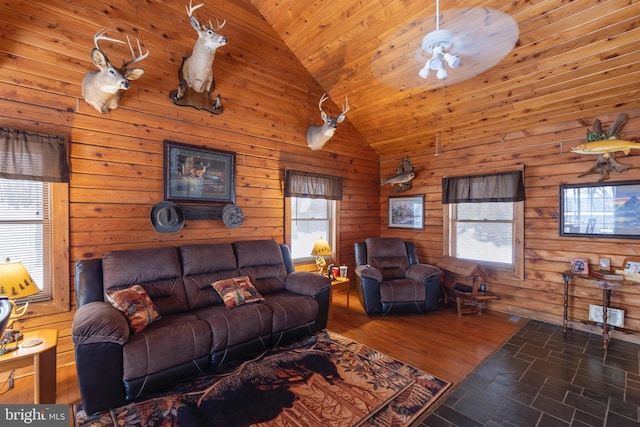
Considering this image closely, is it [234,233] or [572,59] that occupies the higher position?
[572,59]

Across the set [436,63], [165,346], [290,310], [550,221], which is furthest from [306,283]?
[550,221]

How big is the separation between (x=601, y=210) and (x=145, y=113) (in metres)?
5.24

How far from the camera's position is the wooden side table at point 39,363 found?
1876 mm

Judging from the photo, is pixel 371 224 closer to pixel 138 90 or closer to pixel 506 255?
pixel 506 255

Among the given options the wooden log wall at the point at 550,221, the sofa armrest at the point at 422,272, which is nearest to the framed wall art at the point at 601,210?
the wooden log wall at the point at 550,221

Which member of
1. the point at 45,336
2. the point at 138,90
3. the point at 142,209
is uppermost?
the point at 138,90

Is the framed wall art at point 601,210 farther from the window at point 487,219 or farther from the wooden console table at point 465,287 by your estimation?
the wooden console table at point 465,287

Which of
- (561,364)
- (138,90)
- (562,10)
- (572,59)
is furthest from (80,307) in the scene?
(572,59)

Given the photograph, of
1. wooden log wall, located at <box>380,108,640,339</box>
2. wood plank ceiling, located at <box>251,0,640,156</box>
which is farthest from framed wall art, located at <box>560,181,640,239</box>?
wood plank ceiling, located at <box>251,0,640,156</box>

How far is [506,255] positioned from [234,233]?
3825 mm

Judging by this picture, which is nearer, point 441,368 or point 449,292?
point 441,368

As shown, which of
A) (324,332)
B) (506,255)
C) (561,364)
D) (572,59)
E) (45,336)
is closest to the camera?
(45,336)

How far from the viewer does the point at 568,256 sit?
3648 mm

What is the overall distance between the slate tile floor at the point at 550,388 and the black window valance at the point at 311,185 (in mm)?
2990
